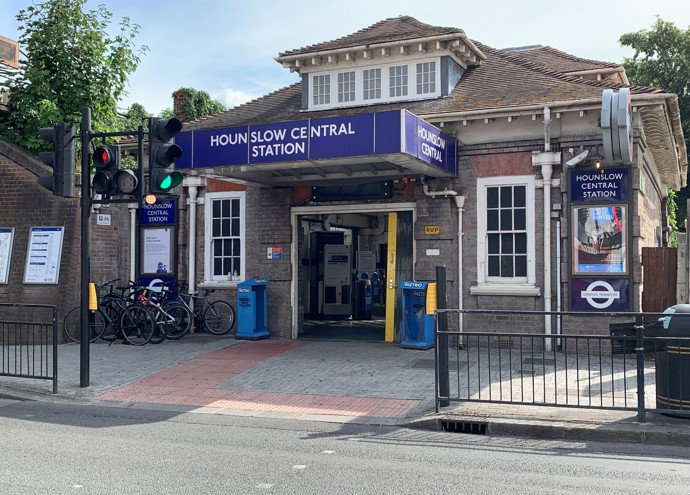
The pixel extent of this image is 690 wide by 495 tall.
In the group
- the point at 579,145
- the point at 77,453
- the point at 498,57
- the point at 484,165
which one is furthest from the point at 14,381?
the point at 498,57

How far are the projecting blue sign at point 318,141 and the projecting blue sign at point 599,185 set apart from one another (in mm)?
2338

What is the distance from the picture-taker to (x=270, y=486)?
5629 millimetres

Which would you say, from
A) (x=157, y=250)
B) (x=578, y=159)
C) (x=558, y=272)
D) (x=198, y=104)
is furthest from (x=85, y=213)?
(x=198, y=104)

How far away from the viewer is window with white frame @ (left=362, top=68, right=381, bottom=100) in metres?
15.2

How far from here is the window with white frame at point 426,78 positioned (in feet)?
48.2

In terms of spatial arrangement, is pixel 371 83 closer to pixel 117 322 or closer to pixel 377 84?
pixel 377 84

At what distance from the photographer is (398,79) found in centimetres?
1499

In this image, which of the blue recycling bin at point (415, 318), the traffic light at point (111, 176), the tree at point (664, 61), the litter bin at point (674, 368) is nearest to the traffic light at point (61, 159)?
the traffic light at point (111, 176)

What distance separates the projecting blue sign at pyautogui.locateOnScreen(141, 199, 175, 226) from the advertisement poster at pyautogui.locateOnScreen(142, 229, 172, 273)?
0.19 m

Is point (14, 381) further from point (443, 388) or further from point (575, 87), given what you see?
point (575, 87)

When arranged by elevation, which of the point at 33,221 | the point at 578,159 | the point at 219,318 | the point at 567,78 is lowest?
the point at 219,318

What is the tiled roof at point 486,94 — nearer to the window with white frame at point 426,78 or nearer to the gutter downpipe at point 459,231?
the window with white frame at point 426,78

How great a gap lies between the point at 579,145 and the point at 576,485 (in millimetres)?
8264

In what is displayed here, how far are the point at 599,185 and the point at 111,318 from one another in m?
10.1
